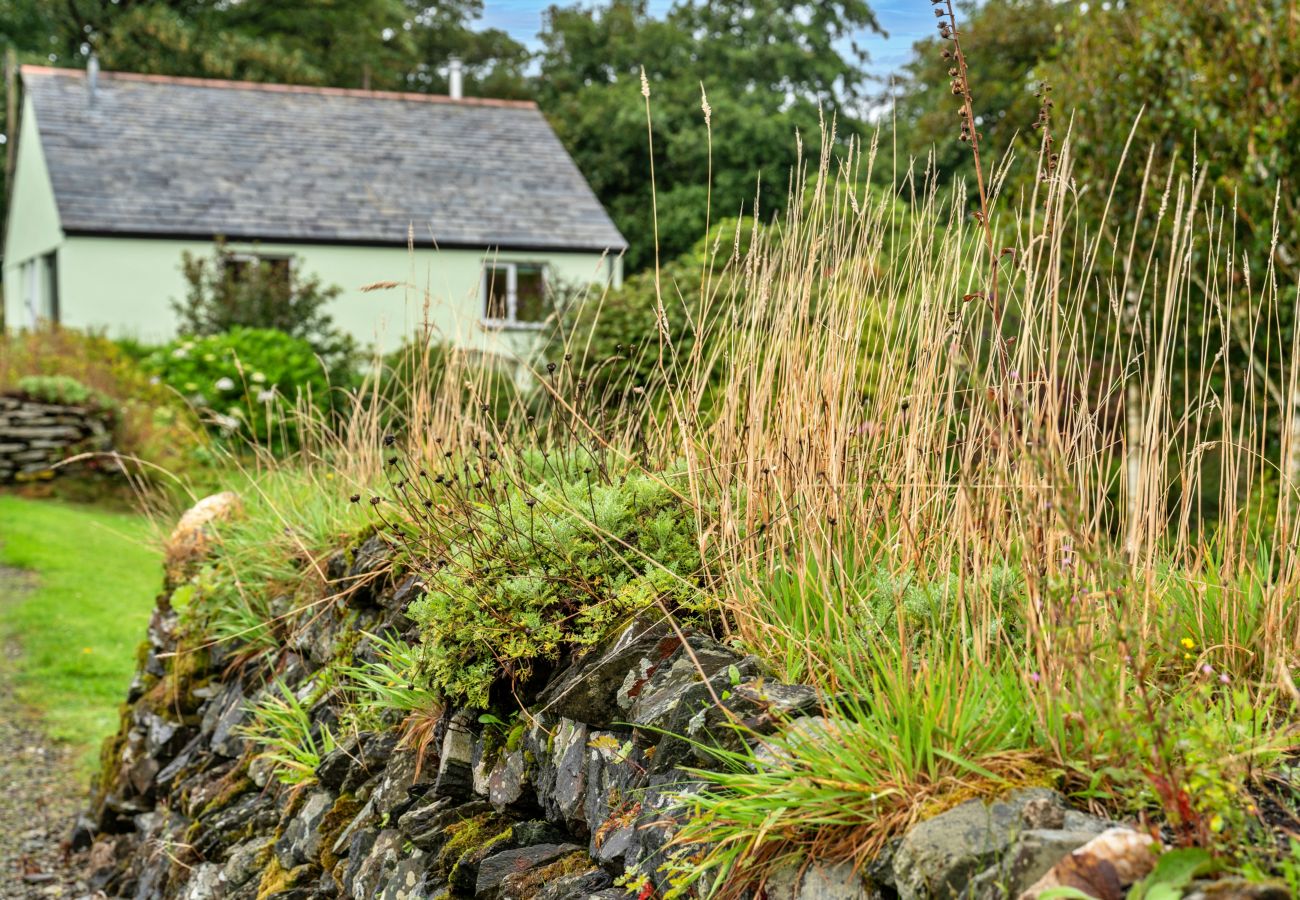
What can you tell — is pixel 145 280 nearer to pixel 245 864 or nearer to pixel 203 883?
pixel 203 883

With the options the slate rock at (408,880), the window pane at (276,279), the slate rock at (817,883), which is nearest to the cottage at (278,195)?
the window pane at (276,279)

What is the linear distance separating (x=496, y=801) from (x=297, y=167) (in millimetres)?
21977

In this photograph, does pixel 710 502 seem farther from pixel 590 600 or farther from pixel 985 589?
pixel 985 589

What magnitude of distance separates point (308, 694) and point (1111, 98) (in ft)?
24.5

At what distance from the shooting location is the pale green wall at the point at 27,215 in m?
22.7

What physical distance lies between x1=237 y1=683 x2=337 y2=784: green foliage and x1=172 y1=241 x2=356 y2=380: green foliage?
13.2 m

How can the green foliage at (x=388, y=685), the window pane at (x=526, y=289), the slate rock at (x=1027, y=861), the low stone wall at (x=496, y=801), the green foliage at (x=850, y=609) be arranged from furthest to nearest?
the window pane at (x=526, y=289) < the green foliage at (x=388, y=685) < the green foliage at (x=850, y=609) < the low stone wall at (x=496, y=801) < the slate rock at (x=1027, y=861)

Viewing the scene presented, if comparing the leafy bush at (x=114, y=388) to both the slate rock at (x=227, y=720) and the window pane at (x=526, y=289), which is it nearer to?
the window pane at (x=526, y=289)

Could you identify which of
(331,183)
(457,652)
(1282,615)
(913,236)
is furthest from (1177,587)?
(331,183)

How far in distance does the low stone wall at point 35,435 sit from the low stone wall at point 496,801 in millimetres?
9616

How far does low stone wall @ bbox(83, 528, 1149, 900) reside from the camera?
6.93ft

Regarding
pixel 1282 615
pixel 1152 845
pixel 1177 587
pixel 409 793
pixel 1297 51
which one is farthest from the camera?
pixel 1297 51

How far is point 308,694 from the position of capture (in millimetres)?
4562

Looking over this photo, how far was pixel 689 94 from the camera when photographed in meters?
30.6
